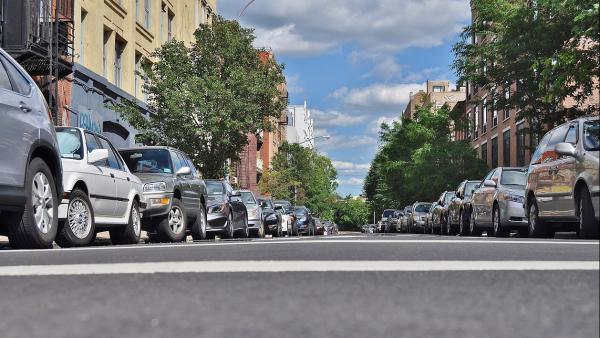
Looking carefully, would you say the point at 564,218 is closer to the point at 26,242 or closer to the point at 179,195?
the point at 179,195

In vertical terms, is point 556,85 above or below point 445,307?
above

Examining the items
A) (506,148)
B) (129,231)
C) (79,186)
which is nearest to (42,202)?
(79,186)

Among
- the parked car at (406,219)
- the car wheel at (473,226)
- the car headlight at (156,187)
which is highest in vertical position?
the car headlight at (156,187)

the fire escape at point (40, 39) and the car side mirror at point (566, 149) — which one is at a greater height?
the fire escape at point (40, 39)

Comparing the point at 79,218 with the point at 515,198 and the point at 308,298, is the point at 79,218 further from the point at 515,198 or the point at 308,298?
the point at 515,198

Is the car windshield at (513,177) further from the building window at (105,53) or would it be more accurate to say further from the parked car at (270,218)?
the building window at (105,53)

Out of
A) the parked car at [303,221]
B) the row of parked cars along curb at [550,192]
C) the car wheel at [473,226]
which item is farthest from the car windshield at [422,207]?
the car wheel at [473,226]

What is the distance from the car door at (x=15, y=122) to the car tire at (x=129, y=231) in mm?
4155

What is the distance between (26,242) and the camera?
945 centimetres

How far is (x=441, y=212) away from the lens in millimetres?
27453

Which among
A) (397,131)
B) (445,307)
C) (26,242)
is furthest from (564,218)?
(397,131)

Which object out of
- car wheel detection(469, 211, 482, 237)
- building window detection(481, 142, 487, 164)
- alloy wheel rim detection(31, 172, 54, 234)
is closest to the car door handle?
alloy wheel rim detection(31, 172, 54, 234)

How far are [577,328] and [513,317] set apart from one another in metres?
0.27

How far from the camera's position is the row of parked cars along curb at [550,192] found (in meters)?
12.2
